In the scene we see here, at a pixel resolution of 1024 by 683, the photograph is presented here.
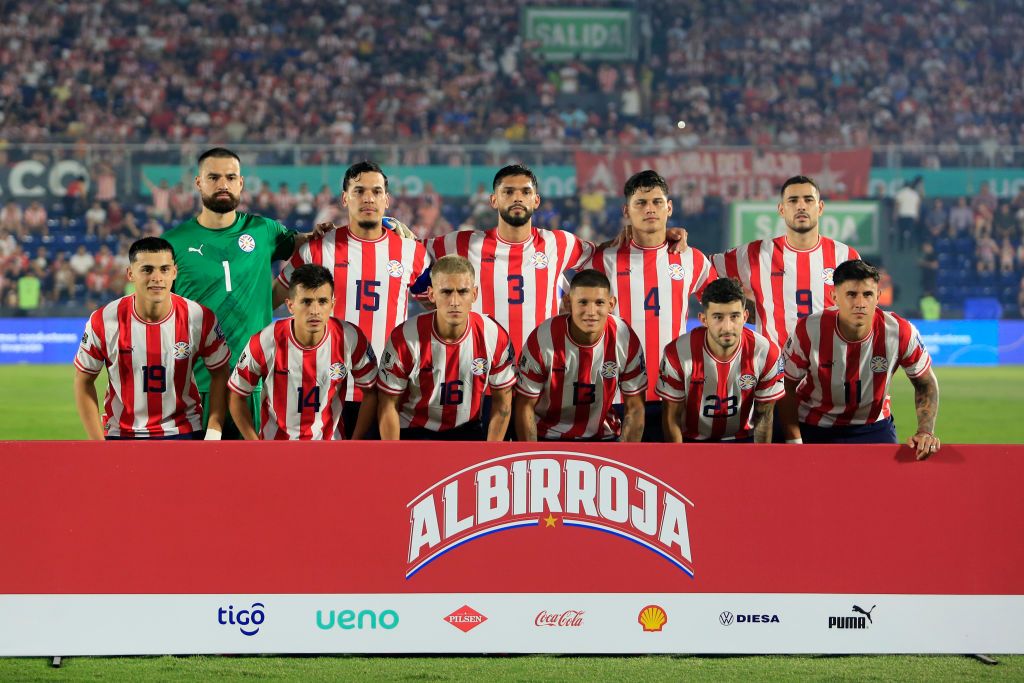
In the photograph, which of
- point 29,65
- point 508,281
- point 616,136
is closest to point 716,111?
point 616,136

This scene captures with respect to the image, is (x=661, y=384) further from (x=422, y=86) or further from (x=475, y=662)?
(x=422, y=86)

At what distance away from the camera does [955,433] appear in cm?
1059

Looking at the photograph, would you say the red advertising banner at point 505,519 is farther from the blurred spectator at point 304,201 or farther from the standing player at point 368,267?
the blurred spectator at point 304,201

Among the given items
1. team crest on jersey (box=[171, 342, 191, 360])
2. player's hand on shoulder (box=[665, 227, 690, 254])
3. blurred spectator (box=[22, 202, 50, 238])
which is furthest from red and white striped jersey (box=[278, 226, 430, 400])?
blurred spectator (box=[22, 202, 50, 238])

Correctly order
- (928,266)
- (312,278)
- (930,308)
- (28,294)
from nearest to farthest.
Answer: (312,278), (28,294), (930,308), (928,266)

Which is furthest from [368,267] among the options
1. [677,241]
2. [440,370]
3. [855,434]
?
[855,434]

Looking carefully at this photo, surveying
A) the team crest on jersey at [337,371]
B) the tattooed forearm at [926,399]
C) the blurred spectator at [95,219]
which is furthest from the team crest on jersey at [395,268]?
the blurred spectator at [95,219]

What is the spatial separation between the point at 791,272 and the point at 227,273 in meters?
2.85

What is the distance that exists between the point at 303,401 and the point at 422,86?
21.1 meters

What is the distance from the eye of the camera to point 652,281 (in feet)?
18.3

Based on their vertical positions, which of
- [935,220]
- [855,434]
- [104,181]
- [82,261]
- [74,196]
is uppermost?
[104,181]

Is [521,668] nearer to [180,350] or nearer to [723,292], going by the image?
[723,292]

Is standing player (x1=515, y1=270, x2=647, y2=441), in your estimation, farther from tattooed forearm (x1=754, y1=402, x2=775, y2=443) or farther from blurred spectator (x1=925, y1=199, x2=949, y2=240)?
blurred spectator (x1=925, y1=199, x2=949, y2=240)

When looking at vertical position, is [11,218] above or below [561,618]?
above
